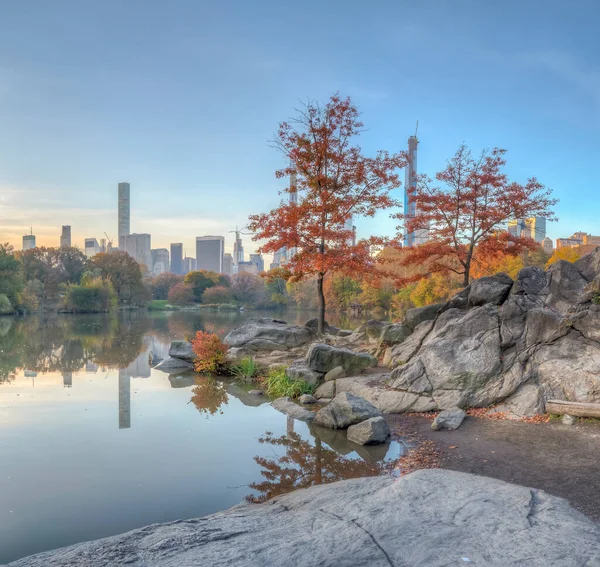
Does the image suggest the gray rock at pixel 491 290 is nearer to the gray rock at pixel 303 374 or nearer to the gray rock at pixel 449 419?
the gray rock at pixel 449 419

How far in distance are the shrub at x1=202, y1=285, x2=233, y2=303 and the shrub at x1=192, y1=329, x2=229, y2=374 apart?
62501mm

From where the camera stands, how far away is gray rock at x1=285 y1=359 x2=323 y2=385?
12.9 meters

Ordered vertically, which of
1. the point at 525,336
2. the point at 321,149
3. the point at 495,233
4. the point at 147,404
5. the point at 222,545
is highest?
the point at 321,149

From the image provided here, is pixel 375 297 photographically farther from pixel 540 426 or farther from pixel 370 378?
pixel 540 426

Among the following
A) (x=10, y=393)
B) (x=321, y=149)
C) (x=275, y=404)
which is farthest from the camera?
(x=321, y=149)

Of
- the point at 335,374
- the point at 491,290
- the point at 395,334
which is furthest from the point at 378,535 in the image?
the point at 395,334

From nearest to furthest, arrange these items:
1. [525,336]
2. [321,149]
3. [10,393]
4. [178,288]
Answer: [525,336] → [10,393] → [321,149] → [178,288]

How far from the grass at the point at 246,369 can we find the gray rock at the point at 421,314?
203 inches

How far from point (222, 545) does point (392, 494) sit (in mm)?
2016

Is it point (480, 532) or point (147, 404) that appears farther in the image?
point (147, 404)

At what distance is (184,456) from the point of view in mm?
8086

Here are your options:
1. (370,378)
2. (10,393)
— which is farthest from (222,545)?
(10,393)

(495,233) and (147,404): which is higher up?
(495,233)

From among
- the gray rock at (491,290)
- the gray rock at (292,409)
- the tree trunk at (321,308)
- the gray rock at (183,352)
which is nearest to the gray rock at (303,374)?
the gray rock at (292,409)
